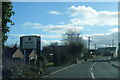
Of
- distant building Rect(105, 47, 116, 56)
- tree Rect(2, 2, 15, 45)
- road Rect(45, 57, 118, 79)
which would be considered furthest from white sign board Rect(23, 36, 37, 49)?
distant building Rect(105, 47, 116, 56)

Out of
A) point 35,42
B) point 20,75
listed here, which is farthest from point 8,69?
point 35,42

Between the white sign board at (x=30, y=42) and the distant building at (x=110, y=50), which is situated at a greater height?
the white sign board at (x=30, y=42)

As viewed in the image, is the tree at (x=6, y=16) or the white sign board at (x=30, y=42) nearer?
the tree at (x=6, y=16)

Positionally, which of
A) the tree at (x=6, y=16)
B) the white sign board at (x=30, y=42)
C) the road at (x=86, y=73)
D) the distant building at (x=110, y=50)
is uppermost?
the tree at (x=6, y=16)

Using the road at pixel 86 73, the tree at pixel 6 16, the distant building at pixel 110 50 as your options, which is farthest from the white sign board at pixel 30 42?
the distant building at pixel 110 50

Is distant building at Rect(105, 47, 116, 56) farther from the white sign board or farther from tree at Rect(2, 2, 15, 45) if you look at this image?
tree at Rect(2, 2, 15, 45)

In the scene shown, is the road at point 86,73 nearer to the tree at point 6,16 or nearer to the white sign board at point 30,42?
the white sign board at point 30,42

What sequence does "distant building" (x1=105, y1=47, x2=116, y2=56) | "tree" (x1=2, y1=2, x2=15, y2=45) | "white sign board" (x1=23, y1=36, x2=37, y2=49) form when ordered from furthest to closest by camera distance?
"distant building" (x1=105, y1=47, x2=116, y2=56) < "white sign board" (x1=23, y1=36, x2=37, y2=49) < "tree" (x1=2, y1=2, x2=15, y2=45)

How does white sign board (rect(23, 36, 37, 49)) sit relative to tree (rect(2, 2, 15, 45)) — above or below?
below

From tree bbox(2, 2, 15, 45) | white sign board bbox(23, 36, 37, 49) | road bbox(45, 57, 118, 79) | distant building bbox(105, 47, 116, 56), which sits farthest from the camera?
distant building bbox(105, 47, 116, 56)

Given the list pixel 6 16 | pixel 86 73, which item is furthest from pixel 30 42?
pixel 6 16

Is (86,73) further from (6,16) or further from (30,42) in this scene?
(6,16)

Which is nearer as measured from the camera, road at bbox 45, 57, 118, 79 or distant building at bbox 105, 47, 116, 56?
road at bbox 45, 57, 118, 79

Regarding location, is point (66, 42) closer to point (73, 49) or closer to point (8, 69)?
point (73, 49)
